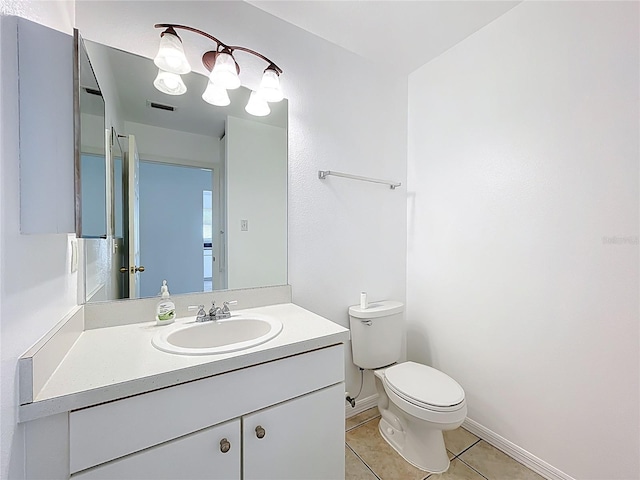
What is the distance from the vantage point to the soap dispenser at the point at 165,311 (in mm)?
1182

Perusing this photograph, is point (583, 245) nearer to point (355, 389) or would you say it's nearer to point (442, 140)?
point (442, 140)

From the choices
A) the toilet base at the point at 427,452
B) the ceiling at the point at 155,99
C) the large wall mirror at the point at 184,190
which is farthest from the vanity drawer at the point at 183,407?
the ceiling at the point at 155,99

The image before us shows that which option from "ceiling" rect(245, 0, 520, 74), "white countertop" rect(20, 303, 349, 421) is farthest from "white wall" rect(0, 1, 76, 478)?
"ceiling" rect(245, 0, 520, 74)

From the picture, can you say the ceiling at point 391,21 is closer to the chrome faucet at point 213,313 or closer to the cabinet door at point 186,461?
the chrome faucet at point 213,313

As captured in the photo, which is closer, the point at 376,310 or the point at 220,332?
the point at 220,332

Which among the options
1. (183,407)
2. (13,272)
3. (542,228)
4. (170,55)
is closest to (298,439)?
(183,407)

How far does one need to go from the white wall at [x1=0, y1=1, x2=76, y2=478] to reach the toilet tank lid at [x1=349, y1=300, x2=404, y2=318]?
139 cm

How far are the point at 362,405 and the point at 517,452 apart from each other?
85 centimetres

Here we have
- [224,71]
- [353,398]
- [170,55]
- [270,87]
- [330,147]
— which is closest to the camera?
[170,55]

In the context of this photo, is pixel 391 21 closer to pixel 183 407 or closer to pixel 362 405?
pixel 183 407

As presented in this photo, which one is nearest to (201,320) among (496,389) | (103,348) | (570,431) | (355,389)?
(103,348)

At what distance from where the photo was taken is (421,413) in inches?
53.4

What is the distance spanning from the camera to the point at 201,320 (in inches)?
47.8

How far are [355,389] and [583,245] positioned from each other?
57.8 inches
